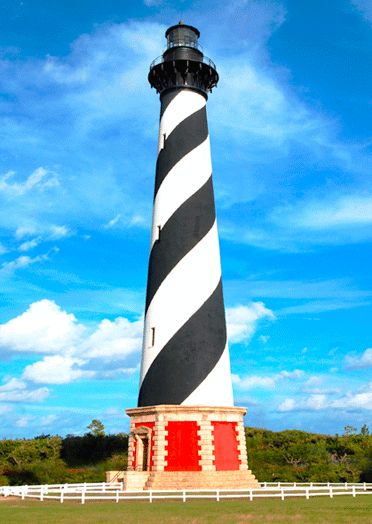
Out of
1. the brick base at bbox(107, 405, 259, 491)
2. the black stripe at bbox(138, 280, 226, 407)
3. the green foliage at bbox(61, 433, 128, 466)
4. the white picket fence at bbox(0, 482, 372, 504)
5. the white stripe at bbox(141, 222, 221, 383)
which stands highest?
the white stripe at bbox(141, 222, 221, 383)

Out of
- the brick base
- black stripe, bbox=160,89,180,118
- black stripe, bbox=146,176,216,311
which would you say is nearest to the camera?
the brick base

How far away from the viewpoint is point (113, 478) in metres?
26.5

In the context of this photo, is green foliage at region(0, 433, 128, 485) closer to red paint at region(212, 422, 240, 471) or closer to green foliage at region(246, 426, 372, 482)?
green foliage at region(246, 426, 372, 482)

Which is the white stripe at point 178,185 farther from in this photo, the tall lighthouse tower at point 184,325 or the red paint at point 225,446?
the red paint at point 225,446

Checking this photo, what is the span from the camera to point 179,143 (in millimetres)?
27891

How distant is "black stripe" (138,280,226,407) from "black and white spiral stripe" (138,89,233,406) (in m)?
0.04

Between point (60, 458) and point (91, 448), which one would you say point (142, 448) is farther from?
point (60, 458)

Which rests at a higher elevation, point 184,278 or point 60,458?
point 184,278

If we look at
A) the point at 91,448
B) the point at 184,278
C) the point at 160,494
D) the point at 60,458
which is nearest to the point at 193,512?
the point at 160,494

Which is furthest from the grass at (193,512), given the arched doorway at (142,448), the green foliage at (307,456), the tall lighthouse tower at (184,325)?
the green foliage at (307,456)

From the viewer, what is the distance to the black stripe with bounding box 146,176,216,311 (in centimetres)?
2623

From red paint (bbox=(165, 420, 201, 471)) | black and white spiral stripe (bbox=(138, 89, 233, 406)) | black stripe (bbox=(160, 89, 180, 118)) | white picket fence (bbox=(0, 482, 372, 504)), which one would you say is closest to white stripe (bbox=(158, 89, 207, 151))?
black and white spiral stripe (bbox=(138, 89, 233, 406))

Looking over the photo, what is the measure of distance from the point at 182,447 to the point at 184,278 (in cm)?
712

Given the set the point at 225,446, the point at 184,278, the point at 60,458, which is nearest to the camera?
the point at 225,446
